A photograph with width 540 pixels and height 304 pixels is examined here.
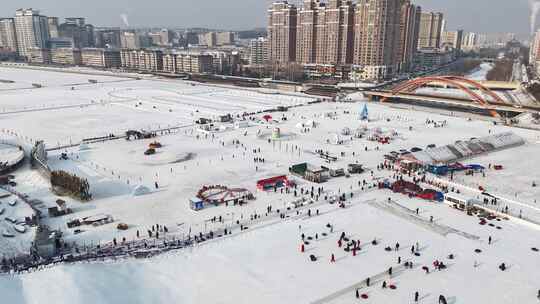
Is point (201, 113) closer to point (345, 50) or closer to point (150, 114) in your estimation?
point (150, 114)

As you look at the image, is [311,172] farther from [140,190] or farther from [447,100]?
[447,100]

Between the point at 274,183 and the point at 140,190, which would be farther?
the point at 274,183

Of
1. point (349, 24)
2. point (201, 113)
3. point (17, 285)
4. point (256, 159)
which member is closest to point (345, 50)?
point (349, 24)

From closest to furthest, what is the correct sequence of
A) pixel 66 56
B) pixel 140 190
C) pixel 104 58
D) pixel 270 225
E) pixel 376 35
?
pixel 270 225 → pixel 140 190 → pixel 376 35 → pixel 104 58 → pixel 66 56

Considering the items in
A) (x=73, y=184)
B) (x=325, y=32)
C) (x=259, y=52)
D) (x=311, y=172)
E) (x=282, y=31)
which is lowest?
(x=311, y=172)

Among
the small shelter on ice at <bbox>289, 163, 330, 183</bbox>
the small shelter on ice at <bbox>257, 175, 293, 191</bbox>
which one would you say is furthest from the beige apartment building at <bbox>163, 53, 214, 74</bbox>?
the small shelter on ice at <bbox>257, 175, 293, 191</bbox>

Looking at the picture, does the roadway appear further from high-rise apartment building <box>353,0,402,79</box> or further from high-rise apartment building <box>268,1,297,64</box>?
high-rise apartment building <box>268,1,297,64</box>

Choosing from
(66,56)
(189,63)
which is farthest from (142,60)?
(66,56)

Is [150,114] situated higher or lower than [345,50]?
lower
